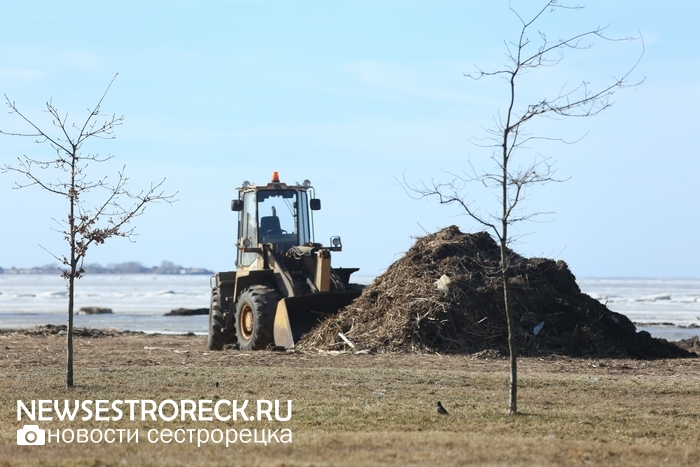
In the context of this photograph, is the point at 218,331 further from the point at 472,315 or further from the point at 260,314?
the point at 472,315

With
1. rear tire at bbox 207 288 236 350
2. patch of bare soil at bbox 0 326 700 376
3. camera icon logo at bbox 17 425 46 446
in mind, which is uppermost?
rear tire at bbox 207 288 236 350

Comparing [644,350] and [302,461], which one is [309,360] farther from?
[302,461]

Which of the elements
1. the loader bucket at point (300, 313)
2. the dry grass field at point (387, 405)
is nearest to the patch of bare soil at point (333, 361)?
the dry grass field at point (387, 405)

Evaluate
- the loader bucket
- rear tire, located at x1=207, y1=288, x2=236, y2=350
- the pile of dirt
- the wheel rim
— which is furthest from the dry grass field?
rear tire, located at x1=207, y1=288, x2=236, y2=350

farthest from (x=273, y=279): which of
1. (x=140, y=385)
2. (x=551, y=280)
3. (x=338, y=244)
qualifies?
(x=140, y=385)

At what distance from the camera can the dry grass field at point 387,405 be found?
931cm

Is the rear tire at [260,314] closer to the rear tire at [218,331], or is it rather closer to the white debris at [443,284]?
the rear tire at [218,331]

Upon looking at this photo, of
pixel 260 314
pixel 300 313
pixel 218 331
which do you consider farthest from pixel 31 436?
pixel 218 331

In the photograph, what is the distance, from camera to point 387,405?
12.7m

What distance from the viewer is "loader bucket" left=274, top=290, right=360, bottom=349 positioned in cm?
2119

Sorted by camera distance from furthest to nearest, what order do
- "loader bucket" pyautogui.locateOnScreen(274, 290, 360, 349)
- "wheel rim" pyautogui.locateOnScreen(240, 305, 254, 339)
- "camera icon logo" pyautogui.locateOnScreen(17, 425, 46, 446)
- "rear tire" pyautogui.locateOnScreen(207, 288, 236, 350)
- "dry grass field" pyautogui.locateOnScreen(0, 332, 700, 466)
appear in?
"rear tire" pyautogui.locateOnScreen(207, 288, 236, 350), "wheel rim" pyautogui.locateOnScreen(240, 305, 254, 339), "loader bucket" pyautogui.locateOnScreen(274, 290, 360, 349), "camera icon logo" pyautogui.locateOnScreen(17, 425, 46, 446), "dry grass field" pyautogui.locateOnScreen(0, 332, 700, 466)

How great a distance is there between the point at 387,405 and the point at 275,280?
33.1 feet

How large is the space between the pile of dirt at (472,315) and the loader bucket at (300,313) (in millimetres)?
291

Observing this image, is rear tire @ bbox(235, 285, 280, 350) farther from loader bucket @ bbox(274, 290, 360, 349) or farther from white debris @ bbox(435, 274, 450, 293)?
white debris @ bbox(435, 274, 450, 293)
